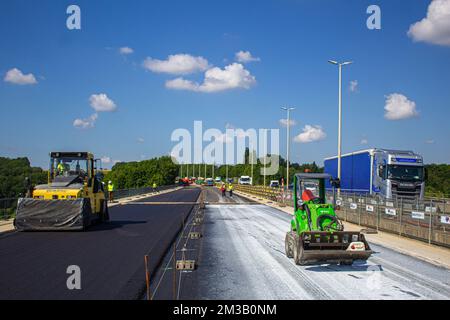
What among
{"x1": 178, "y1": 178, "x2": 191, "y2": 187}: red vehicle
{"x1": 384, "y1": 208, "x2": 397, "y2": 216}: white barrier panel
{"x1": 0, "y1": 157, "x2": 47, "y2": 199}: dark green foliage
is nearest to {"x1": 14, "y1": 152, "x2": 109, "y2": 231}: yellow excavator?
{"x1": 384, "y1": 208, "x2": 397, "y2": 216}: white barrier panel

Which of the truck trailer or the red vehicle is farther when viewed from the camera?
the red vehicle

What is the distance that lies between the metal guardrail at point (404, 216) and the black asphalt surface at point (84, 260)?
877 centimetres

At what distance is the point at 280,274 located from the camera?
32.1ft

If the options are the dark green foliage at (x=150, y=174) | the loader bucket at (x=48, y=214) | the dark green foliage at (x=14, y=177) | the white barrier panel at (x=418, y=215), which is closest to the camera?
the white barrier panel at (x=418, y=215)

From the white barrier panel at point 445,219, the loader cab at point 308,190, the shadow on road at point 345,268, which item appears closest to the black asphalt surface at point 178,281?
the shadow on road at point 345,268

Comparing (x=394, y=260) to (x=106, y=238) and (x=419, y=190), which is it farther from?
(x=419, y=190)

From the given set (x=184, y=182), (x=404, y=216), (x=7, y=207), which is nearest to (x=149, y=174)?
(x=184, y=182)

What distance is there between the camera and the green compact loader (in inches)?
399

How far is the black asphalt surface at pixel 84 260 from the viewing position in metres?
8.23

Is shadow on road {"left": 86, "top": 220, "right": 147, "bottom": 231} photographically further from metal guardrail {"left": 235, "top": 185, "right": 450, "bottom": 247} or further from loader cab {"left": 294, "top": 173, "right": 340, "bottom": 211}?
metal guardrail {"left": 235, "top": 185, "right": 450, "bottom": 247}

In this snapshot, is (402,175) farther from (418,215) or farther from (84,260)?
(84,260)

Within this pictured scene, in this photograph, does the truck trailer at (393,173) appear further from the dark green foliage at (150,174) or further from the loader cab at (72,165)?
the dark green foliage at (150,174)

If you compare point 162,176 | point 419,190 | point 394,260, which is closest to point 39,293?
point 394,260

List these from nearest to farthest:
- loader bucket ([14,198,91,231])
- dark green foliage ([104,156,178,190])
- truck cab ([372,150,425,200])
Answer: loader bucket ([14,198,91,231])
truck cab ([372,150,425,200])
dark green foliage ([104,156,178,190])
